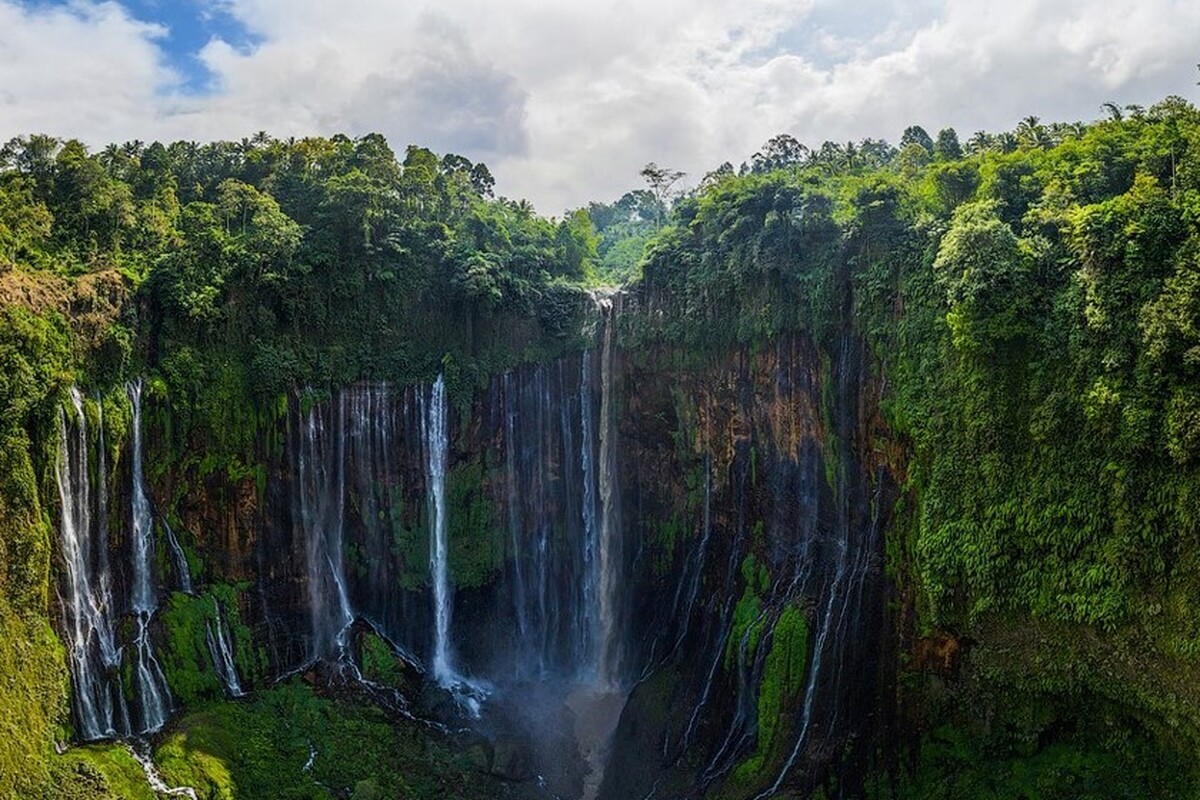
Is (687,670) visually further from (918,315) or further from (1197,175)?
(1197,175)

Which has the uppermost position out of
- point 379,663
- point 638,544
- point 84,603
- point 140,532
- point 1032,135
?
point 1032,135

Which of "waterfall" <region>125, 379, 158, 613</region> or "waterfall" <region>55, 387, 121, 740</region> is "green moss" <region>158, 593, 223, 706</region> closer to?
"waterfall" <region>125, 379, 158, 613</region>

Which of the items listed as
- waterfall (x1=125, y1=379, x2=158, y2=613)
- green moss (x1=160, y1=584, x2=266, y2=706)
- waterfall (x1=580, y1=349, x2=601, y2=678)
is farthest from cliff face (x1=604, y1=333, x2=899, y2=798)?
waterfall (x1=125, y1=379, x2=158, y2=613)

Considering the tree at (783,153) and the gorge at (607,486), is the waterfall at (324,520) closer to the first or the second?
the gorge at (607,486)

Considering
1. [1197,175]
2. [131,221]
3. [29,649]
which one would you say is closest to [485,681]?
[29,649]

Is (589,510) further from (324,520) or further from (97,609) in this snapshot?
(97,609)

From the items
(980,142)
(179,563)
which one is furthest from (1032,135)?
(179,563)
